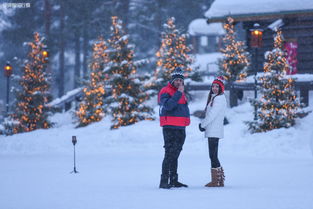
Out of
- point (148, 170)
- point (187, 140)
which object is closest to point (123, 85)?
point (187, 140)

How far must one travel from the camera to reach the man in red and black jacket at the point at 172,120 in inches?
358

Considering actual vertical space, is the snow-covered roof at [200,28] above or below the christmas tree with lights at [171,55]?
above

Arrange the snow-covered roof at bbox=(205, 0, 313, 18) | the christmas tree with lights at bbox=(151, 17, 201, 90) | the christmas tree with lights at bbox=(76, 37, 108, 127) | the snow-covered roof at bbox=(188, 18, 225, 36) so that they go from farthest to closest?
1. the snow-covered roof at bbox=(188, 18, 225, 36)
2. the christmas tree with lights at bbox=(76, 37, 108, 127)
3. the christmas tree with lights at bbox=(151, 17, 201, 90)
4. the snow-covered roof at bbox=(205, 0, 313, 18)

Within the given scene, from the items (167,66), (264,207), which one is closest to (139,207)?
(264,207)

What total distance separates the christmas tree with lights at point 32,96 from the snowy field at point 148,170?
13.2 feet

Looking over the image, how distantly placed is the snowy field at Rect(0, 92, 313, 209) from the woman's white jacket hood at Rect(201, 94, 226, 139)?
0.97 metres

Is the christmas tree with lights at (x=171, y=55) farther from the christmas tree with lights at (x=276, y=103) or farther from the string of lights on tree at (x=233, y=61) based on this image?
the christmas tree with lights at (x=276, y=103)

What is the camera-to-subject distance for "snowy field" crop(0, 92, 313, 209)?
783cm

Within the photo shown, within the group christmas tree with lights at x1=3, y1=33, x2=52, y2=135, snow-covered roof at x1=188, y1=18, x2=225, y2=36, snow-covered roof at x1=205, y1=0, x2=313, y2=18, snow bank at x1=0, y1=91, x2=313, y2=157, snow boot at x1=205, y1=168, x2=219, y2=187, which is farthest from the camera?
snow-covered roof at x1=188, y1=18, x2=225, y2=36

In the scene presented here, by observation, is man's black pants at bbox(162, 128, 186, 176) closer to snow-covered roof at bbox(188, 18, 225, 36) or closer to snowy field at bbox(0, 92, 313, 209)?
snowy field at bbox(0, 92, 313, 209)

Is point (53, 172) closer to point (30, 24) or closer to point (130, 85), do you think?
point (130, 85)

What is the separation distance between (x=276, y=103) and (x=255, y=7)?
9070mm

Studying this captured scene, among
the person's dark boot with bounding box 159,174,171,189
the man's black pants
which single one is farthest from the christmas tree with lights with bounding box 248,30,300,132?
the person's dark boot with bounding box 159,174,171,189

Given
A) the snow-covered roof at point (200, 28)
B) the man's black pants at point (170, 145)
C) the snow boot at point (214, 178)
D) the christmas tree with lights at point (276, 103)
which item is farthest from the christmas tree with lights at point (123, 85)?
the snow-covered roof at point (200, 28)
